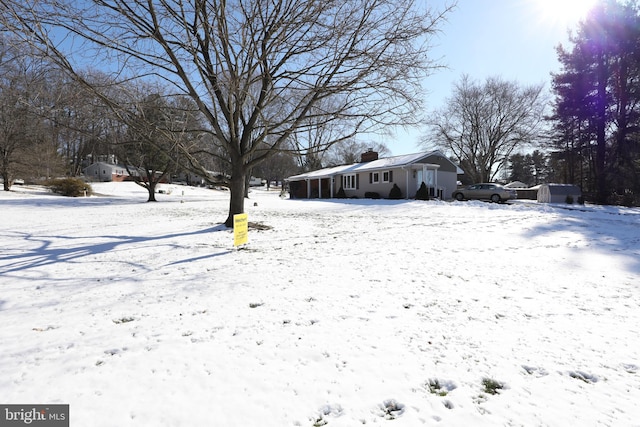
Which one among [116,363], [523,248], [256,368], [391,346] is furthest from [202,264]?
[523,248]

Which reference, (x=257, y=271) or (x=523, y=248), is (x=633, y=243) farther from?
(x=257, y=271)

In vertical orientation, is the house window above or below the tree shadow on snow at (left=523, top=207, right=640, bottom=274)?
above

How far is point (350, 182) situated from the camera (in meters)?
28.0

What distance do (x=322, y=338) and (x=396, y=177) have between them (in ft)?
72.9

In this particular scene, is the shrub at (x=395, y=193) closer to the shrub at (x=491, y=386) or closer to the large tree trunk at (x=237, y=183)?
the large tree trunk at (x=237, y=183)

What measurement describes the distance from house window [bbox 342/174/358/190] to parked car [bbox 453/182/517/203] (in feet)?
29.4

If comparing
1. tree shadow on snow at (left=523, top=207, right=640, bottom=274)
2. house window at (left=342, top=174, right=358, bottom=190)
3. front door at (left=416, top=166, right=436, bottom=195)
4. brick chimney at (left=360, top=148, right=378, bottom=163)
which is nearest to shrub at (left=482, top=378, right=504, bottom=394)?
tree shadow on snow at (left=523, top=207, right=640, bottom=274)

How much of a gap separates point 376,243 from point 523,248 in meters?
3.19

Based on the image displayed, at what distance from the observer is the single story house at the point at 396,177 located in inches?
899

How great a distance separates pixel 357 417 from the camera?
1745mm

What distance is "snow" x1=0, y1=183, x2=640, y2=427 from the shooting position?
5.98 ft

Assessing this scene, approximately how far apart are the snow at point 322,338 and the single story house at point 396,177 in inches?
695

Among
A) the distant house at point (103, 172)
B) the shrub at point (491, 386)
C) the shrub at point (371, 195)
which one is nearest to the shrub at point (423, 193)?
the shrub at point (371, 195)

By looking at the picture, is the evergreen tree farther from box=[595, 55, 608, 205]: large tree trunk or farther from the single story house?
the single story house
